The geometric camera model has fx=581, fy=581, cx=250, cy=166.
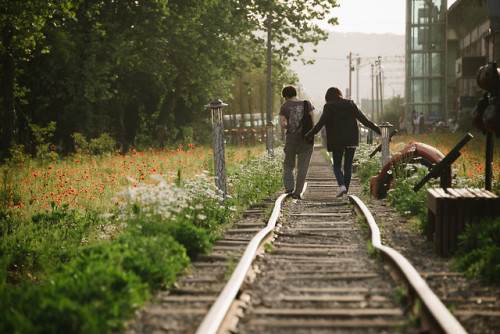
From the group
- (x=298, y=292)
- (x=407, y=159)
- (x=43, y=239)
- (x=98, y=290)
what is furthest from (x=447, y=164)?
(x=43, y=239)

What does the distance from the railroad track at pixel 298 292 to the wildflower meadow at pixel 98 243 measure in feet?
0.88

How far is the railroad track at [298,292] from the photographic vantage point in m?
4.12

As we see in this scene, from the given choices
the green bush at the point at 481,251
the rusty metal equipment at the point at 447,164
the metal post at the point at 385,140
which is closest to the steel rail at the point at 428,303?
the green bush at the point at 481,251

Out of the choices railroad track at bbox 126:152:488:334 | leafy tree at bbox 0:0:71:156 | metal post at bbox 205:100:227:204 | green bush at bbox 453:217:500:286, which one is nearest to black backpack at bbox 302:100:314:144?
metal post at bbox 205:100:227:204

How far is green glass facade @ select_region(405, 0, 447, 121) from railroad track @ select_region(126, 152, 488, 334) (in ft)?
213

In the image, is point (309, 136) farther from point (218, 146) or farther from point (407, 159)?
point (407, 159)

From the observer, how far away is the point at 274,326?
13.6 feet

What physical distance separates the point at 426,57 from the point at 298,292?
69521mm

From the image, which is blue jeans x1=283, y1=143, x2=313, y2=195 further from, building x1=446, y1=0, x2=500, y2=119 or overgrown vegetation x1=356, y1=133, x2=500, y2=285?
building x1=446, y1=0, x2=500, y2=119

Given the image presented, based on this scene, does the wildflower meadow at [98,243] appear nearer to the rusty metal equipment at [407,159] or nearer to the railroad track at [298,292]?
the railroad track at [298,292]

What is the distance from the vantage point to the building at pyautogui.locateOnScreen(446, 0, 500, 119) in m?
39.6

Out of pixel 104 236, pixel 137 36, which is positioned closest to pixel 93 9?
pixel 137 36

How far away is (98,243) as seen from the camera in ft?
Result: 25.5

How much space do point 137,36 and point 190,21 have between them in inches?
99.6
